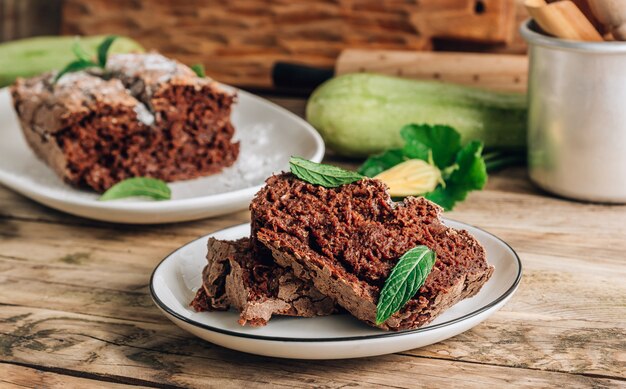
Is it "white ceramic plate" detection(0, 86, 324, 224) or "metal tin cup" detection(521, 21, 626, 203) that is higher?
"metal tin cup" detection(521, 21, 626, 203)

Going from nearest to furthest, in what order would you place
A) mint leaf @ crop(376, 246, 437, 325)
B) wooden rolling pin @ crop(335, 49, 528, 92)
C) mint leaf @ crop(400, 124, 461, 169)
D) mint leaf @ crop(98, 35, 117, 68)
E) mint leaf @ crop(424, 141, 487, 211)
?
mint leaf @ crop(376, 246, 437, 325), mint leaf @ crop(424, 141, 487, 211), mint leaf @ crop(400, 124, 461, 169), mint leaf @ crop(98, 35, 117, 68), wooden rolling pin @ crop(335, 49, 528, 92)

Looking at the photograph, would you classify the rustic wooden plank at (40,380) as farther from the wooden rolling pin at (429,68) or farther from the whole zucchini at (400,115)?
the wooden rolling pin at (429,68)

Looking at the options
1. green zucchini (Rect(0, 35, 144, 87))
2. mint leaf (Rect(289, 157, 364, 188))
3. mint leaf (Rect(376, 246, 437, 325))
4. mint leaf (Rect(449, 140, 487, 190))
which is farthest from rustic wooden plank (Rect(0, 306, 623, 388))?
green zucchini (Rect(0, 35, 144, 87))

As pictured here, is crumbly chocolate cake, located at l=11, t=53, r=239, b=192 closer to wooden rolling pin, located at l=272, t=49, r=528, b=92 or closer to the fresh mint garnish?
the fresh mint garnish

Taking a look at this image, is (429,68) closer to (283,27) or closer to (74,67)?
(283,27)

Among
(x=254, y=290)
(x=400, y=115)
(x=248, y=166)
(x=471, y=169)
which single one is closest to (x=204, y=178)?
(x=248, y=166)

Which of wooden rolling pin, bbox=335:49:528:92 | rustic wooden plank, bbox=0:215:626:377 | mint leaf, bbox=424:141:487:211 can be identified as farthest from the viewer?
wooden rolling pin, bbox=335:49:528:92

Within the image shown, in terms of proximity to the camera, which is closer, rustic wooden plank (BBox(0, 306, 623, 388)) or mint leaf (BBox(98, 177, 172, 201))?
rustic wooden plank (BBox(0, 306, 623, 388))
